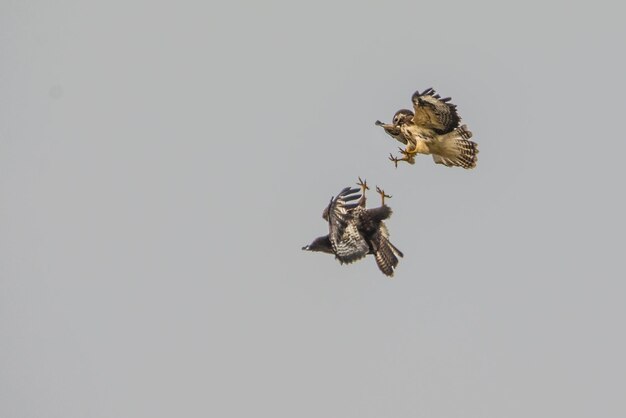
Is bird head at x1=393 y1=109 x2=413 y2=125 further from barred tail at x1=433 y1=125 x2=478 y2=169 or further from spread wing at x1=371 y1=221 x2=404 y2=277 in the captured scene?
spread wing at x1=371 y1=221 x2=404 y2=277

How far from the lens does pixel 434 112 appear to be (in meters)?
57.0

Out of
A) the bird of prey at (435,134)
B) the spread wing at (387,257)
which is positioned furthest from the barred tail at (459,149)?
the spread wing at (387,257)

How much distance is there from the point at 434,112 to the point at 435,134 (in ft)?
2.87

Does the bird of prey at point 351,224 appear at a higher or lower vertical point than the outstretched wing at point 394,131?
lower

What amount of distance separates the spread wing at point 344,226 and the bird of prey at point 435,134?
1685mm

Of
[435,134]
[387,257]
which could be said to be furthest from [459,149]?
[387,257]

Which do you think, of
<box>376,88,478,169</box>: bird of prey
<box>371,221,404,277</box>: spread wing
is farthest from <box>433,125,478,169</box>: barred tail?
<box>371,221,404,277</box>: spread wing

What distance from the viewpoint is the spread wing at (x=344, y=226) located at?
56.7 meters

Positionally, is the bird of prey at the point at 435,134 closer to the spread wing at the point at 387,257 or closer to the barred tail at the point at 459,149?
the barred tail at the point at 459,149

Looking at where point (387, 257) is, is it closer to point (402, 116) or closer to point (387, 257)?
point (387, 257)

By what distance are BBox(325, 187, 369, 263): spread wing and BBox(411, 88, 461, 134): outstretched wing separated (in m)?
2.34

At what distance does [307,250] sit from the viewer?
2314 inches

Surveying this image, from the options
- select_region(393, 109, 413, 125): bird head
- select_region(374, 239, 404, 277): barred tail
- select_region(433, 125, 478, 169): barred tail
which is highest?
select_region(393, 109, 413, 125): bird head

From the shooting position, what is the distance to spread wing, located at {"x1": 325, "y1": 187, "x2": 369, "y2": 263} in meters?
56.7
